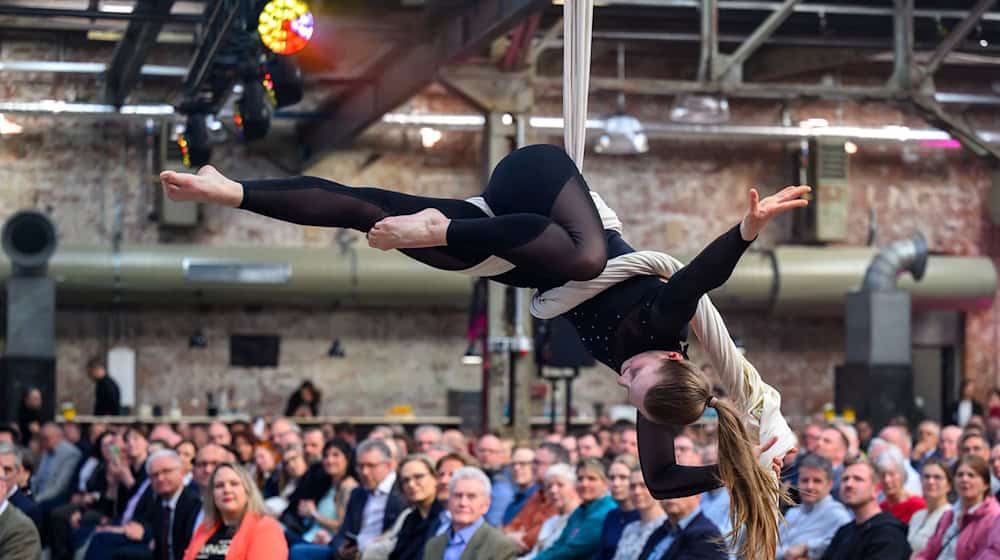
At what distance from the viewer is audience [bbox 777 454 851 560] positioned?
619 centimetres

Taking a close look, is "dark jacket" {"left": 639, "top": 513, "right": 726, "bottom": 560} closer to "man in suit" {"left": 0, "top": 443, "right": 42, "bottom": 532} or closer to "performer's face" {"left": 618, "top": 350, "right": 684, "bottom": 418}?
"performer's face" {"left": 618, "top": 350, "right": 684, "bottom": 418}

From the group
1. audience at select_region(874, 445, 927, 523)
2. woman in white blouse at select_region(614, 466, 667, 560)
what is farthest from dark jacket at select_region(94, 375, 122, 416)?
audience at select_region(874, 445, 927, 523)

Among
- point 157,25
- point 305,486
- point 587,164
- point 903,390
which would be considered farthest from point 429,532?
point 587,164

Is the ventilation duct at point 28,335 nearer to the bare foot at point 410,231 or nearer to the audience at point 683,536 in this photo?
the audience at point 683,536

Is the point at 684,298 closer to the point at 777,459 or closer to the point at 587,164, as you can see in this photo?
the point at 777,459

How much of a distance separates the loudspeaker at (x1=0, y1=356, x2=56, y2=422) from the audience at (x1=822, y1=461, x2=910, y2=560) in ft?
30.1

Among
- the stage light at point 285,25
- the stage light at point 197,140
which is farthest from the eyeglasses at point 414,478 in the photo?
the stage light at point 197,140

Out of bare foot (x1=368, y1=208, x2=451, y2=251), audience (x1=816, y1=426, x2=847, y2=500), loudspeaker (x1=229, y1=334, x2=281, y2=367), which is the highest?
bare foot (x1=368, y1=208, x2=451, y2=251)

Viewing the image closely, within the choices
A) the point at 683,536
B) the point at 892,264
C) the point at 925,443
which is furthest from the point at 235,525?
the point at 892,264

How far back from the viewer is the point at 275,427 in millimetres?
10203

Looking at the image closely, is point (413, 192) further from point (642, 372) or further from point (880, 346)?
point (642, 372)

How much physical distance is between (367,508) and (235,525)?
4.46ft

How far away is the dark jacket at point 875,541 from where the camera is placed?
227 inches

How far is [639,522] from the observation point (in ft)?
20.7
